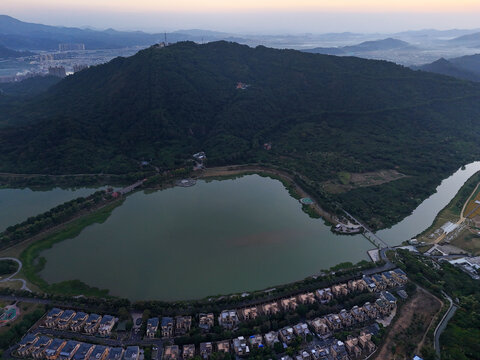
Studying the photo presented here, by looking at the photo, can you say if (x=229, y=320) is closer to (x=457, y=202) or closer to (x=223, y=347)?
(x=223, y=347)

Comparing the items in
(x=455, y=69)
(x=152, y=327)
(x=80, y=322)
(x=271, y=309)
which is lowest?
(x=80, y=322)

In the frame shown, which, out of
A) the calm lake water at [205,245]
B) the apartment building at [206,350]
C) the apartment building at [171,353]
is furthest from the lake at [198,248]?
the apartment building at [206,350]

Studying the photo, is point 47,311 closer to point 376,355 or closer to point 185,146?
point 376,355

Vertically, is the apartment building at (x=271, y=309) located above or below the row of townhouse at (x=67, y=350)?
above

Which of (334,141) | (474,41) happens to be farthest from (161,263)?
(474,41)

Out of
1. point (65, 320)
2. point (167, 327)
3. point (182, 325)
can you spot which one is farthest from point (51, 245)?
point (182, 325)

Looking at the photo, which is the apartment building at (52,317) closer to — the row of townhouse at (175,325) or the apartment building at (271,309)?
the row of townhouse at (175,325)
